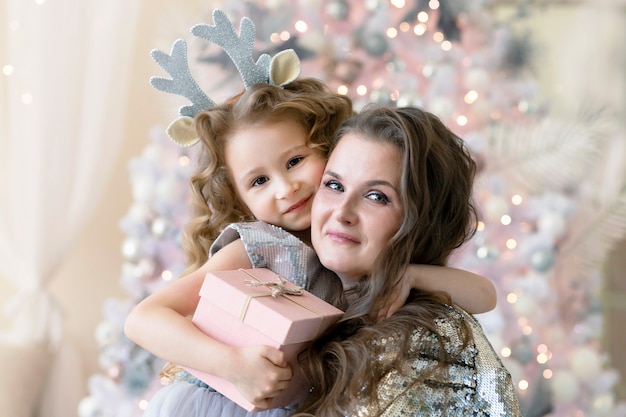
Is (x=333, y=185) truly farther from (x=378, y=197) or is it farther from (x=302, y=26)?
(x=302, y=26)

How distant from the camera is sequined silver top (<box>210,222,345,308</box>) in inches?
62.6

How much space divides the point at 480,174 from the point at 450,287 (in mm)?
1687

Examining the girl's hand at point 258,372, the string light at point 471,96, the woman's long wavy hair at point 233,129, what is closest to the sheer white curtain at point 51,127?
the string light at point 471,96

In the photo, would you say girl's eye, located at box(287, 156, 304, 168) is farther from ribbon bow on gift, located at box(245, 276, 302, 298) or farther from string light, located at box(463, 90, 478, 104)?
string light, located at box(463, 90, 478, 104)

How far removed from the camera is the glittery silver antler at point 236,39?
1.78 metres

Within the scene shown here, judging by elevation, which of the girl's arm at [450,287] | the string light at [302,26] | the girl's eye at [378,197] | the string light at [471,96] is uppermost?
the string light at [302,26]

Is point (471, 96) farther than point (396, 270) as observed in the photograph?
Yes

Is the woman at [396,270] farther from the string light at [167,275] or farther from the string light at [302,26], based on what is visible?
the string light at [167,275]

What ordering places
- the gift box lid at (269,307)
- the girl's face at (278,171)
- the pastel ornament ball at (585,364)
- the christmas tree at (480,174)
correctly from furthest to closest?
the pastel ornament ball at (585,364)
the christmas tree at (480,174)
the girl's face at (278,171)
the gift box lid at (269,307)

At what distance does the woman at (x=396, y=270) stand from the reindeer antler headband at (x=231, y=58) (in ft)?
1.06

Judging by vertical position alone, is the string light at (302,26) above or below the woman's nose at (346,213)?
above

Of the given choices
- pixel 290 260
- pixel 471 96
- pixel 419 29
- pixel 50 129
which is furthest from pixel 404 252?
pixel 50 129

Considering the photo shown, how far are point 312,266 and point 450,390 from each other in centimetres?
40

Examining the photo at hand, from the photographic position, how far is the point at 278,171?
1710mm
